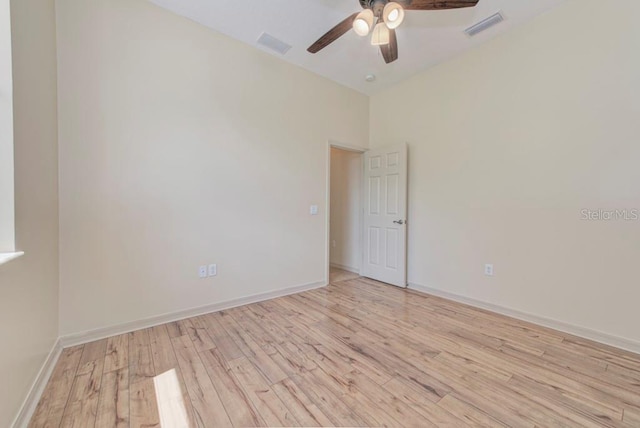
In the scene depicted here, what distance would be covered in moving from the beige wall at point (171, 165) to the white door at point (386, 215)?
1022 mm

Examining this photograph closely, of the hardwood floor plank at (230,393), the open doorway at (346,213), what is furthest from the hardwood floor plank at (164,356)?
the open doorway at (346,213)

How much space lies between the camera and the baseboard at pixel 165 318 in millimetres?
1993

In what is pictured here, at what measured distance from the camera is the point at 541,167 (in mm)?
2379

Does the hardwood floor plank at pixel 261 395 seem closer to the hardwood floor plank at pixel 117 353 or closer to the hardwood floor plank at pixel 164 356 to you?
the hardwood floor plank at pixel 164 356

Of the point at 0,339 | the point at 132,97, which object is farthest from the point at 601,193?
the point at 132,97

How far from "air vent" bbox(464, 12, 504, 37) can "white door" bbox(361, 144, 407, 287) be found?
4.35 ft

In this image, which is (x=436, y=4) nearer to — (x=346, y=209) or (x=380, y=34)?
(x=380, y=34)

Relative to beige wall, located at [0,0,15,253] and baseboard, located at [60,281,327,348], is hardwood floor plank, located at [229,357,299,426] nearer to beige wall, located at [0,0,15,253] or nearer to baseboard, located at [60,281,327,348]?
baseboard, located at [60,281,327,348]

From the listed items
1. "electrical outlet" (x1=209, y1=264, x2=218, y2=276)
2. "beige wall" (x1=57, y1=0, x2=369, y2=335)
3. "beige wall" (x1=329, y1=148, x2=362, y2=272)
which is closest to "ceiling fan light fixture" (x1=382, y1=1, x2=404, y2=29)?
"beige wall" (x1=57, y1=0, x2=369, y2=335)

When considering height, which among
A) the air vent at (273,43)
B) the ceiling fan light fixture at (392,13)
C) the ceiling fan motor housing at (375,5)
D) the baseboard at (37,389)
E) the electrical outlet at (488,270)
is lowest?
the baseboard at (37,389)

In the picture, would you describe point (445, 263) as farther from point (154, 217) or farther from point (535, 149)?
point (154, 217)

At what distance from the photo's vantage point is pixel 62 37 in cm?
191

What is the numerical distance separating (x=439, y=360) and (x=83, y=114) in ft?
10.8

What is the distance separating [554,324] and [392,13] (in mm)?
2952
